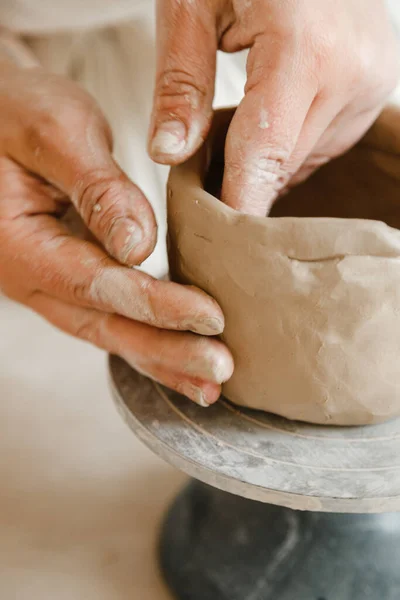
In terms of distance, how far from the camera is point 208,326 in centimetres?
71

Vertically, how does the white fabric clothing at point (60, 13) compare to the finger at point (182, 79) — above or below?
below

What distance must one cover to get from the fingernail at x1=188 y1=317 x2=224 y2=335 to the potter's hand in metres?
0.13

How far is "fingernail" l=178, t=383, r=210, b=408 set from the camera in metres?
0.75

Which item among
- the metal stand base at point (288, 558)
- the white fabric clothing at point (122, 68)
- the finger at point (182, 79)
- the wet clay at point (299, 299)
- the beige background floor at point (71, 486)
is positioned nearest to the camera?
the wet clay at point (299, 299)

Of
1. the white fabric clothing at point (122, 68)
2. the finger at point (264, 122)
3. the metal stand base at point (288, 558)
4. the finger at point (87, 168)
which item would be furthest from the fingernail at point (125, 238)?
the white fabric clothing at point (122, 68)

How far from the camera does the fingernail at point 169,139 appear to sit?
0.73 metres

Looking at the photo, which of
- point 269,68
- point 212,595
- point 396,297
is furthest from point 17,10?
point 212,595

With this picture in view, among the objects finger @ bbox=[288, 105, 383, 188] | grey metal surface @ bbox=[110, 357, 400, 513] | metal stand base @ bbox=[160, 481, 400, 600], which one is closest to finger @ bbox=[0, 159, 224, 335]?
grey metal surface @ bbox=[110, 357, 400, 513]

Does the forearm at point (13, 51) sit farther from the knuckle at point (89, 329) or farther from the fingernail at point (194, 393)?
the fingernail at point (194, 393)

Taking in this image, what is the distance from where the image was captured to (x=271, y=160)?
729mm

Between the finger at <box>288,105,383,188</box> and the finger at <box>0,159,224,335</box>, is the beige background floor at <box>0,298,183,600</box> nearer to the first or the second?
the finger at <box>0,159,224,335</box>

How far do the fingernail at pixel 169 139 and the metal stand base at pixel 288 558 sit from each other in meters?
0.52

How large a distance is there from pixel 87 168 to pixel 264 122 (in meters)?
0.24

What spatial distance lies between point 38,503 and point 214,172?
0.62 metres
